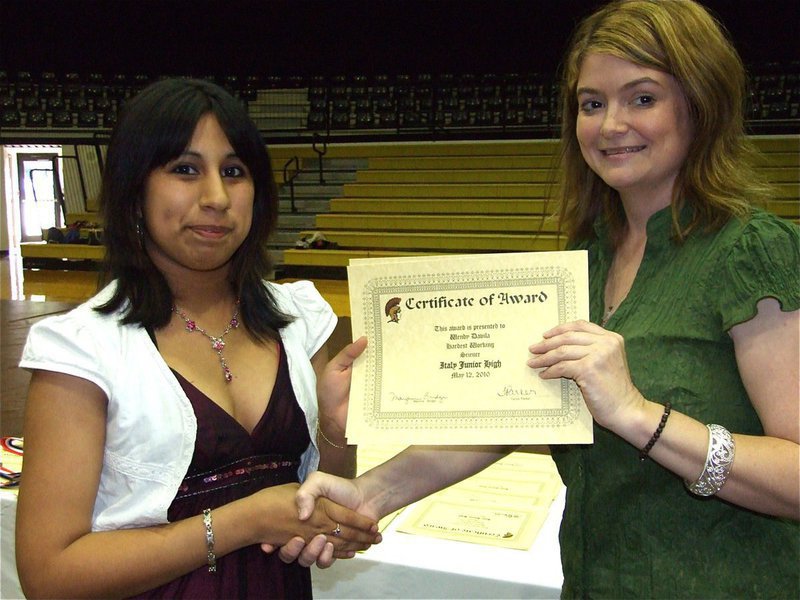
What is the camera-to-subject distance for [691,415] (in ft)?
3.77

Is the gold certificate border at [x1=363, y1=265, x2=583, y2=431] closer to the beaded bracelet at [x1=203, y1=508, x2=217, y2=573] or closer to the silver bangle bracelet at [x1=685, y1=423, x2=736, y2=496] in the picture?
the silver bangle bracelet at [x1=685, y1=423, x2=736, y2=496]

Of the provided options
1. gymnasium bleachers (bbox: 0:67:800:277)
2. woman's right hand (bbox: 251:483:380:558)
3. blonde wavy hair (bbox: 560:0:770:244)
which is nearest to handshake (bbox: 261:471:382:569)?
woman's right hand (bbox: 251:483:380:558)

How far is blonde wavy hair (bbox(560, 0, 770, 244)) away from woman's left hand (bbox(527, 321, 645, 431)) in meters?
0.25

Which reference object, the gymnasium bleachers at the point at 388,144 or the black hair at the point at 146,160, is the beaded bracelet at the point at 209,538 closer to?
the black hair at the point at 146,160

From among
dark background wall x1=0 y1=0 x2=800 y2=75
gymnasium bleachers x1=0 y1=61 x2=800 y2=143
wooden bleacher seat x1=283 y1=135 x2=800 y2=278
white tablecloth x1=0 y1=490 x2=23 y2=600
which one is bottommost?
white tablecloth x1=0 y1=490 x2=23 y2=600

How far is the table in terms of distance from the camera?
1.57 metres

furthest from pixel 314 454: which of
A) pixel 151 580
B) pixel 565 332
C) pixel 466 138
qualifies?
pixel 466 138

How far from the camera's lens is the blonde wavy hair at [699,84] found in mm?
1192

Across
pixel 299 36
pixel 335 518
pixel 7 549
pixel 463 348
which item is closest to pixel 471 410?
pixel 463 348

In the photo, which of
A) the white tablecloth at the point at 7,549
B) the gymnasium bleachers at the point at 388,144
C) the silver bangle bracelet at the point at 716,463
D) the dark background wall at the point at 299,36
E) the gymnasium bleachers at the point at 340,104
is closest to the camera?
the silver bangle bracelet at the point at 716,463

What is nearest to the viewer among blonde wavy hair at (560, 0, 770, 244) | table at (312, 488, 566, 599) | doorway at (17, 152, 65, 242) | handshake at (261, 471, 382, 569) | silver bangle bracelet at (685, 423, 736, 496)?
silver bangle bracelet at (685, 423, 736, 496)

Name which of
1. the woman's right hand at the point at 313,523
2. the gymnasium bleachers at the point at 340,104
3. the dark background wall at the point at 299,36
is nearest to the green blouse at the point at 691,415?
the woman's right hand at the point at 313,523

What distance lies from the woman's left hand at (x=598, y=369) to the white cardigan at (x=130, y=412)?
63 cm

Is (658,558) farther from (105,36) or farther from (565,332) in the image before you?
(105,36)
